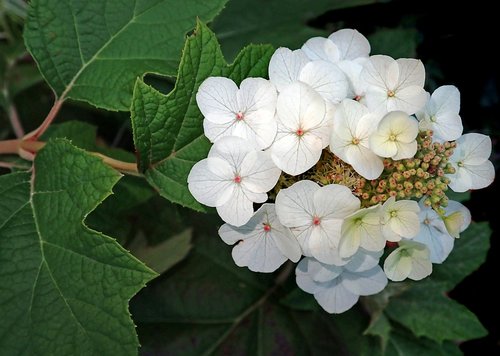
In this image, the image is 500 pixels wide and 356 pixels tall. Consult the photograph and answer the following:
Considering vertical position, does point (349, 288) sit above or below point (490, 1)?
below

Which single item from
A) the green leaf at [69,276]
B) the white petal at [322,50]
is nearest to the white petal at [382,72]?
the white petal at [322,50]

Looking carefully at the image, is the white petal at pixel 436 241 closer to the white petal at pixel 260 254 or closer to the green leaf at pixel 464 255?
the white petal at pixel 260 254

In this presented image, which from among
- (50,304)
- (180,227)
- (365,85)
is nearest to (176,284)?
(180,227)

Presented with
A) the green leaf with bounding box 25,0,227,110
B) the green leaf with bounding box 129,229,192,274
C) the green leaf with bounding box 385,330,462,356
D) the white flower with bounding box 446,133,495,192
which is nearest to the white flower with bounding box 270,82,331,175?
the white flower with bounding box 446,133,495,192

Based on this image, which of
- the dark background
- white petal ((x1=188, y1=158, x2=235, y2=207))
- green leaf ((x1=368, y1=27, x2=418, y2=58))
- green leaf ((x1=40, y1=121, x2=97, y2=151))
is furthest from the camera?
the dark background

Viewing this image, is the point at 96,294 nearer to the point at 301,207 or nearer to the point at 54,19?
the point at 301,207

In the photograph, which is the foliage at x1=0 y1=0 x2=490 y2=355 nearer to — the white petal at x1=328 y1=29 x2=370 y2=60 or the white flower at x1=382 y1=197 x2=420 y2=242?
the white petal at x1=328 y1=29 x2=370 y2=60
